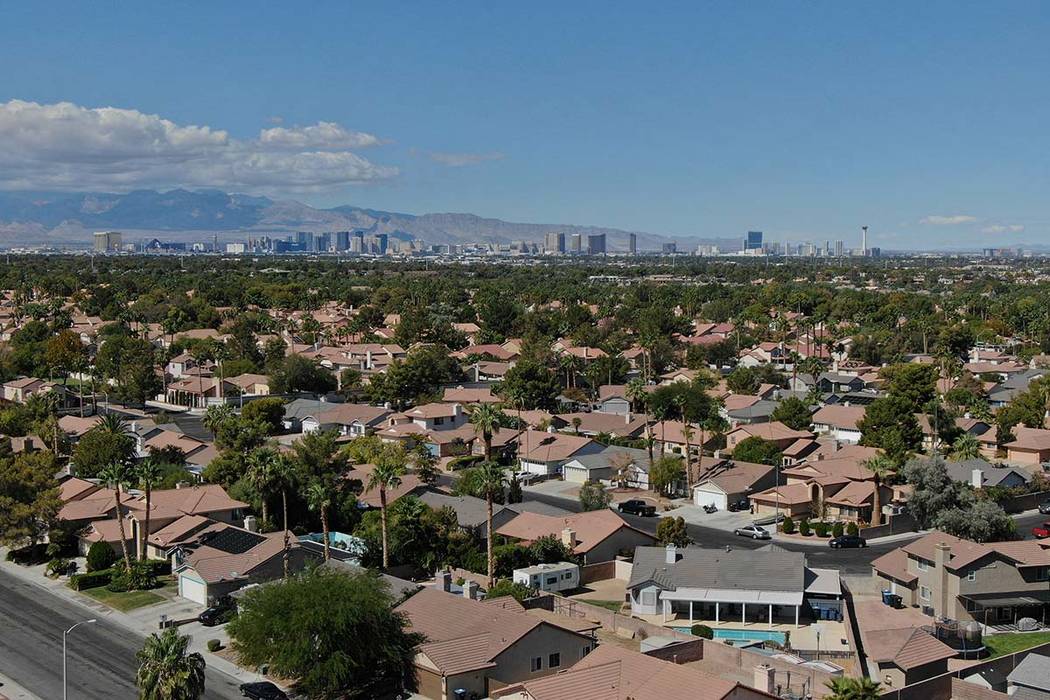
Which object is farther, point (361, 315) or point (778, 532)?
point (361, 315)

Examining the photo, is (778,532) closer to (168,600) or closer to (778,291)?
(168,600)

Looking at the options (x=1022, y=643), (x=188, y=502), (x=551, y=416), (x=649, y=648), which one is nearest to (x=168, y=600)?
(x=188, y=502)

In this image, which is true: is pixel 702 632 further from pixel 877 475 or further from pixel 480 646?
pixel 877 475

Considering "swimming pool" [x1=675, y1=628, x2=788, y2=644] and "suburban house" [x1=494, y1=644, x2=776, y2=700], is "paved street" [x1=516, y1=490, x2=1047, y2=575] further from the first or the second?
"suburban house" [x1=494, y1=644, x2=776, y2=700]

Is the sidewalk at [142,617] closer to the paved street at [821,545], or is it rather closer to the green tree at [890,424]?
the paved street at [821,545]

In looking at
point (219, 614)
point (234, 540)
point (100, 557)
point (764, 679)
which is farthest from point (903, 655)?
point (100, 557)
